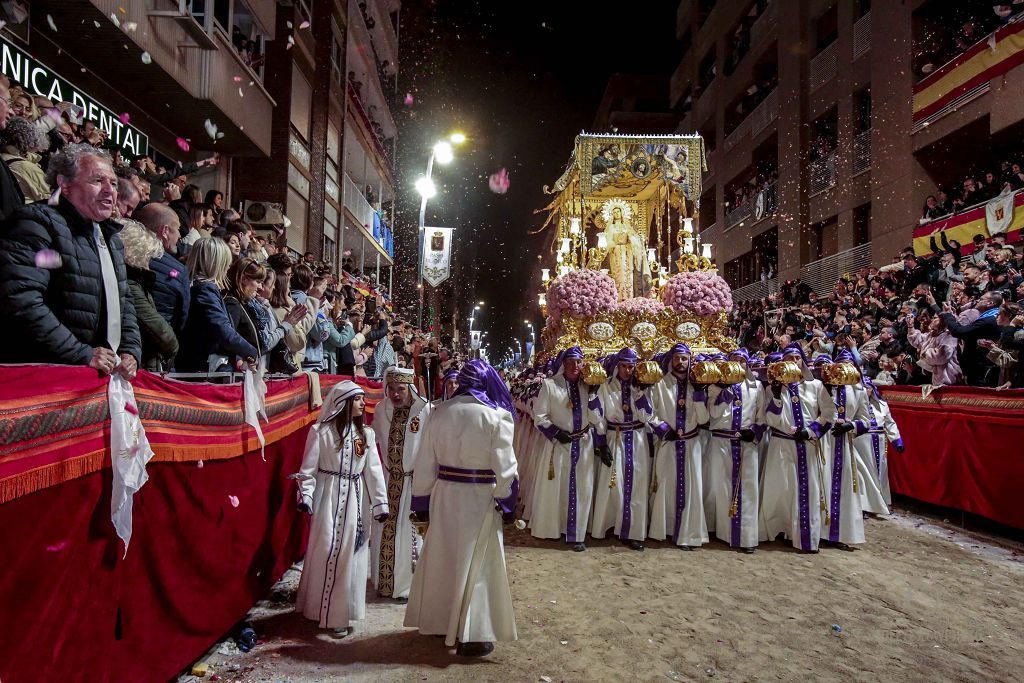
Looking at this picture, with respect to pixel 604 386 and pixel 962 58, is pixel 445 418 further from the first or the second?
pixel 962 58

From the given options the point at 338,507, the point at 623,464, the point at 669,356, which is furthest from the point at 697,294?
the point at 338,507

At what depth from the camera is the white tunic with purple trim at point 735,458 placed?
7359mm

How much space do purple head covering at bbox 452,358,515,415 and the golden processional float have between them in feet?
10.0

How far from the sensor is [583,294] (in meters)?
9.62

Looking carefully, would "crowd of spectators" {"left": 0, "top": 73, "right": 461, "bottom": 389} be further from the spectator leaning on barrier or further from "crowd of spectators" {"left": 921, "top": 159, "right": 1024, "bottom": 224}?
"crowd of spectators" {"left": 921, "top": 159, "right": 1024, "bottom": 224}

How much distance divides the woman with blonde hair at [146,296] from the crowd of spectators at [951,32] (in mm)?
20197

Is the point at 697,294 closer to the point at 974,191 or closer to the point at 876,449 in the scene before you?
the point at 876,449

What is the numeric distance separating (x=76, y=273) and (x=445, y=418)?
235 cm

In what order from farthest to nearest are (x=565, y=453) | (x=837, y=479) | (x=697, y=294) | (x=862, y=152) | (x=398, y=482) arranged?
(x=862, y=152), (x=697, y=294), (x=565, y=453), (x=837, y=479), (x=398, y=482)

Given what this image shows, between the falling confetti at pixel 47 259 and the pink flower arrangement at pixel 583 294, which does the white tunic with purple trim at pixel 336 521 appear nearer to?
the falling confetti at pixel 47 259

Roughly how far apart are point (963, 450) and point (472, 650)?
726cm

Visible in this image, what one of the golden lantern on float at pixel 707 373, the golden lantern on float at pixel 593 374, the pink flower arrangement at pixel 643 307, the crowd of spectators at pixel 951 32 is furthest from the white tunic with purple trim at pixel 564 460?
the crowd of spectators at pixel 951 32

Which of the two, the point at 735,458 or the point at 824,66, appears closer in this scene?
the point at 735,458

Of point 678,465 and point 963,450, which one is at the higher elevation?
point 963,450
